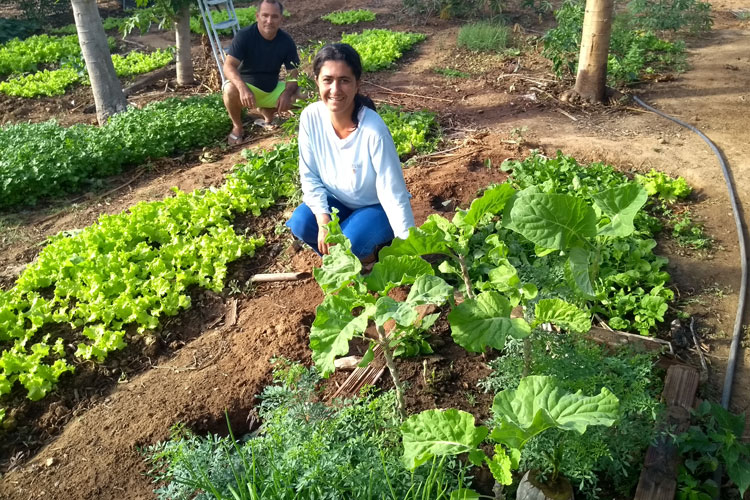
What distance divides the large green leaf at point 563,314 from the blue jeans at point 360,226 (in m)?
1.66

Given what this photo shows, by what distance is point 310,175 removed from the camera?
3.82 metres

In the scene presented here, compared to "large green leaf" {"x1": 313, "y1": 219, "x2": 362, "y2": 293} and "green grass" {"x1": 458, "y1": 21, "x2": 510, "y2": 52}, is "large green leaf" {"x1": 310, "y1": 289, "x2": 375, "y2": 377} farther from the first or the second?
"green grass" {"x1": 458, "y1": 21, "x2": 510, "y2": 52}

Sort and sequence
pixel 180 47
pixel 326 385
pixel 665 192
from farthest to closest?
1. pixel 180 47
2. pixel 665 192
3. pixel 326 385

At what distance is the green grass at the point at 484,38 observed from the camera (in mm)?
9609

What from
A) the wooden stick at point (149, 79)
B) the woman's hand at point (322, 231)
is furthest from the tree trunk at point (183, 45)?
the woman's hand at point (322, 231)

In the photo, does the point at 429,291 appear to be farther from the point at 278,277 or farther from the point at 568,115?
the point at 568,115

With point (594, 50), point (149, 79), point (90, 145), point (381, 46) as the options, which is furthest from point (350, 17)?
point (90, 145)

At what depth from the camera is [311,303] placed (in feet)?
12.6

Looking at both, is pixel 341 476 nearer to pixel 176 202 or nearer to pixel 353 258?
pixel 353 258

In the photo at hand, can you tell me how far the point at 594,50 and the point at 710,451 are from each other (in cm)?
537

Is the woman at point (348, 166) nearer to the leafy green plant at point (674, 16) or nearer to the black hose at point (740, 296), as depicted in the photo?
the black hose at point (740, 296)

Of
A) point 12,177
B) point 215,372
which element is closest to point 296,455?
point 215,372

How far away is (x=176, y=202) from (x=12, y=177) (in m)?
1.91

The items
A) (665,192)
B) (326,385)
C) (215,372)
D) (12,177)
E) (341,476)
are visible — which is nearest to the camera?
(341,476)
